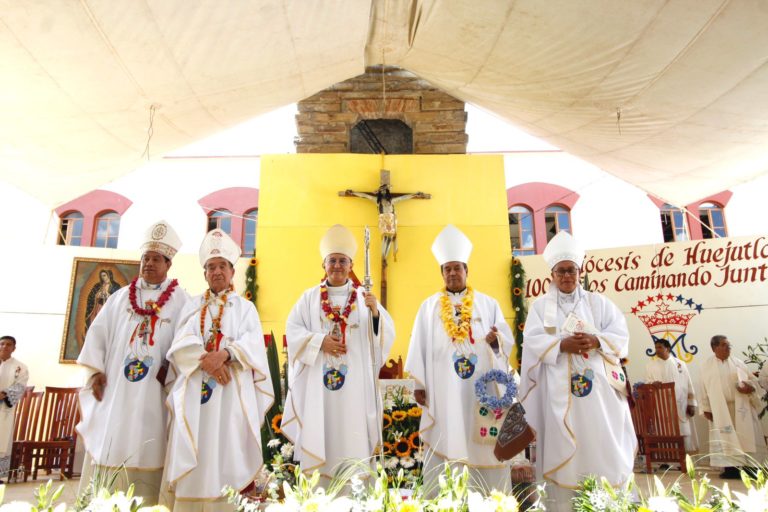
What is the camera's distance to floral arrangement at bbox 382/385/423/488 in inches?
148

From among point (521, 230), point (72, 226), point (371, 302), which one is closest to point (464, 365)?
point (371, 302)

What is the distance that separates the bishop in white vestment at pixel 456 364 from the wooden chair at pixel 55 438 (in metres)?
4.41

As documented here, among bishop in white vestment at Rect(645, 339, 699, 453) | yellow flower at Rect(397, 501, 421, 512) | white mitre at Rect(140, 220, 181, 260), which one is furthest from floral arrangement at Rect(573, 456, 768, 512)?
bishop in white vestment at Rect(645, 339, 699, 453)

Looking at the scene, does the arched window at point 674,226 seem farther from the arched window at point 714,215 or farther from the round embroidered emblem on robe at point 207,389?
the round embroidered emblem on robe at point 207,389

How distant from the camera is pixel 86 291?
24.8 feet

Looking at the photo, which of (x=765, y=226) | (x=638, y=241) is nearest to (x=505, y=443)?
(x=638, y=241)

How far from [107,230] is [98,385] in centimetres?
905

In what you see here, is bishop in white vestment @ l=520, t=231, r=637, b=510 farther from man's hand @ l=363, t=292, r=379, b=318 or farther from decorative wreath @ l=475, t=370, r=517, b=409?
man's hand @ l=363, t=292, r=379, b=318

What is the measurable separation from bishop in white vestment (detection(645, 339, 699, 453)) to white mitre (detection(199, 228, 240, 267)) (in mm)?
5930

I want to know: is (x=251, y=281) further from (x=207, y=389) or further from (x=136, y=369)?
(x=207, y=389)

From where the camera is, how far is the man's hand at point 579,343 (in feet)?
11.4

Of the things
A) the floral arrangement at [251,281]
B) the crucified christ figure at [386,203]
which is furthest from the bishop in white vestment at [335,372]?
the floral arrangement at [251,281]

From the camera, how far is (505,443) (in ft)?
10.3

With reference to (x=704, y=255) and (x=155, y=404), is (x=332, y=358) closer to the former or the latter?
(x=155, y=404)
